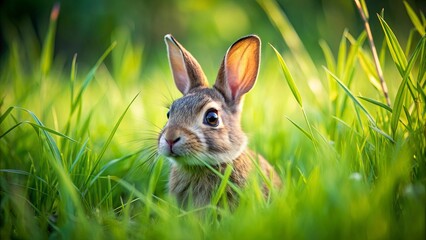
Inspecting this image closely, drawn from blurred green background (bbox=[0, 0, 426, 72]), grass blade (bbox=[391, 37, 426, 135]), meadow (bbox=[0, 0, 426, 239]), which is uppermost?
blurred green background (bbox=[0, 0, 426, 72])

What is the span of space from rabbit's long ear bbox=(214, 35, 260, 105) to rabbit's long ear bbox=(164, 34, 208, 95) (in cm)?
19

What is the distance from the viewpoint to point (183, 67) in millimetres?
3643

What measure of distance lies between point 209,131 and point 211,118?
0.40ft

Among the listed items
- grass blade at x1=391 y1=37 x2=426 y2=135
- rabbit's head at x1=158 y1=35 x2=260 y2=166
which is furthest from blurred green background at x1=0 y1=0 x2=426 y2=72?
grass blade at x1=391 y1=37 x2=426 y2=135

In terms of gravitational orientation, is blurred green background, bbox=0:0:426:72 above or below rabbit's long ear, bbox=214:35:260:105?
above

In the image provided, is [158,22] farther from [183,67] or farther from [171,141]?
[171,141]

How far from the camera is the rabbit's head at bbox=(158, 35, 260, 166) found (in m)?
2.81

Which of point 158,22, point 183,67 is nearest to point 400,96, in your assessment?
point 183,67

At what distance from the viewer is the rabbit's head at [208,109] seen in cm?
281

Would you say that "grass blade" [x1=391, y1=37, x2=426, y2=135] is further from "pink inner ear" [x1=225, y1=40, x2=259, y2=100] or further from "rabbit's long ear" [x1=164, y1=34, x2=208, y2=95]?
"rabbit's long ear" [x1=164, y1=34, x2=208, y2=95]

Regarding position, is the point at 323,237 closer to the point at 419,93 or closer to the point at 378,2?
the point at 419,93

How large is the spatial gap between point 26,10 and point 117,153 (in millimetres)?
6563

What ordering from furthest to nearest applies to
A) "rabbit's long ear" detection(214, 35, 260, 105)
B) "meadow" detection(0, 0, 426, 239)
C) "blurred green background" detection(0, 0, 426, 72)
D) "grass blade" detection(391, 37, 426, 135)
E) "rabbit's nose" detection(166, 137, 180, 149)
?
"blurred green background" detection(0, 0, 426, 72)
"rabbit's long ear" detection(214, 35, 260, 105)
"rabbit's nose" detection(166, 137, 180, 149)
"grass blade" detection(391, 37, 426, 135)
"meadow" detection(0, 0, 426, 239)

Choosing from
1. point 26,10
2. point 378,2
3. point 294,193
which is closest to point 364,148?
point 294,193
